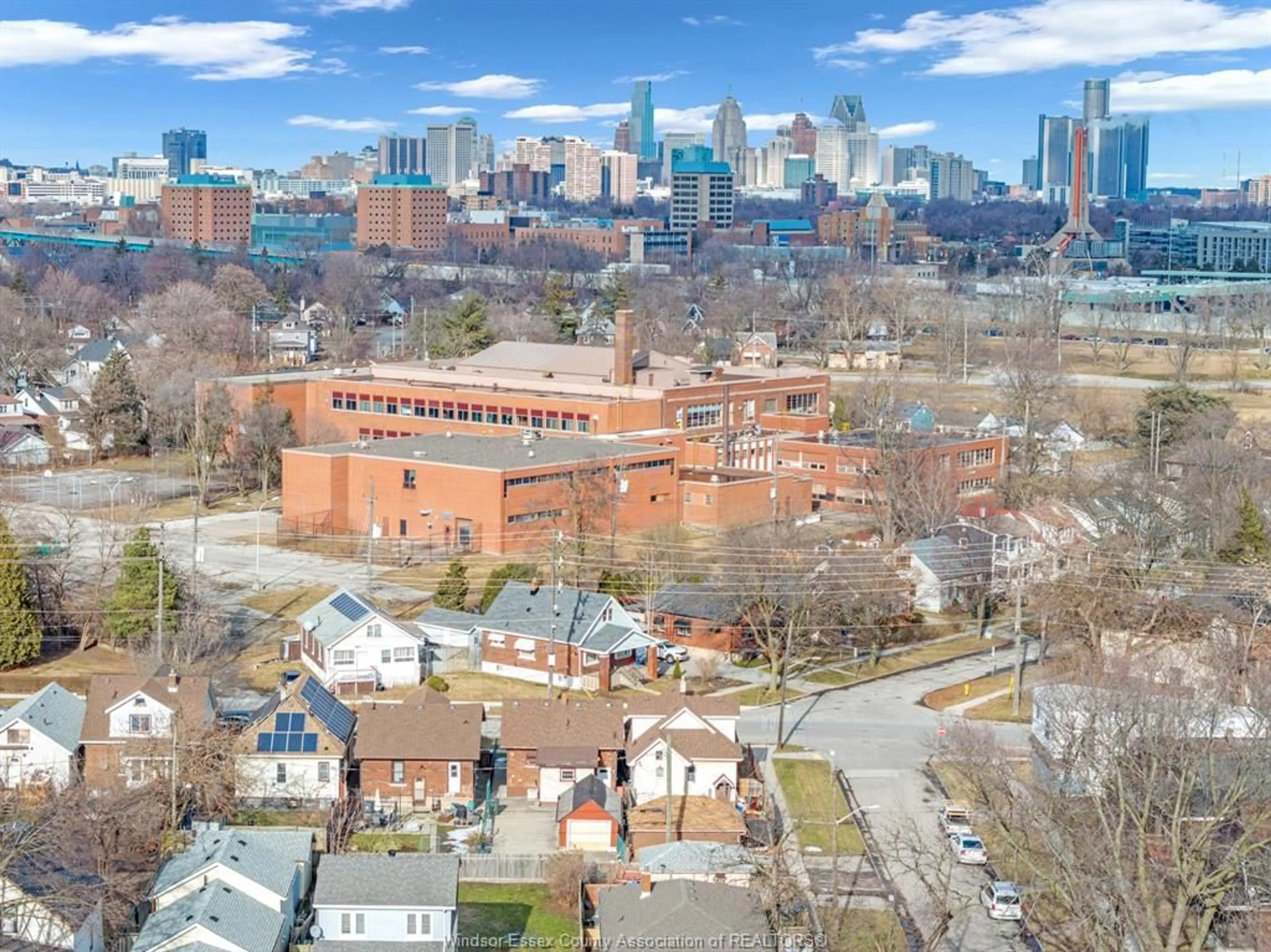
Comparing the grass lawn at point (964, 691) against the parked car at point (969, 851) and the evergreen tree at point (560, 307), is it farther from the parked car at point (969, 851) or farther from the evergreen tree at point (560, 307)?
the evergreen tree at point (560, 307)

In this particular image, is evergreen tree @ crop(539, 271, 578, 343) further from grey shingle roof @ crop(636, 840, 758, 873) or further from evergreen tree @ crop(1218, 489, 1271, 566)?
grey shingle roof @ crop(636, 840, 758, 873)

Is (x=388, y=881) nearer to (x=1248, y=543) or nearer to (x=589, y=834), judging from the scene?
(x=589, y=834)

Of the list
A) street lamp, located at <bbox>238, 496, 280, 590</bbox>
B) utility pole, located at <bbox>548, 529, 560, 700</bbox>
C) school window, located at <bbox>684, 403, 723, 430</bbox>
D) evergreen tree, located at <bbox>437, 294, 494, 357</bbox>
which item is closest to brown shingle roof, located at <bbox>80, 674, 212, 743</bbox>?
utility pole, located at <bbox>548, 529, 560, 700</bbox>

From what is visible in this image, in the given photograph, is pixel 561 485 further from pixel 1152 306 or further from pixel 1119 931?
pixel 1152 306

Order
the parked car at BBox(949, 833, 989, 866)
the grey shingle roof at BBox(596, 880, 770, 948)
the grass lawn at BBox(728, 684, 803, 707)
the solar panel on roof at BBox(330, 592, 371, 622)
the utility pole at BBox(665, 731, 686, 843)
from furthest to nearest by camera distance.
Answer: the solar panel on roof at BBox(330, 592, 371, 622) → the grass lawn at BBox(728, 684, 803, 707) → the parked car at BBox(949, 833, 989, 866) → the utility pole at BBox(665, 731, 686, 843) → the grey shingle roof at BBox(596, 880, 770, 948)

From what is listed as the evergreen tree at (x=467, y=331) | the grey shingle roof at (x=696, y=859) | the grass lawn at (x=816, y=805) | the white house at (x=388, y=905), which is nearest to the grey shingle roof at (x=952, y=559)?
the grass lawn at (x=816, y=805)
